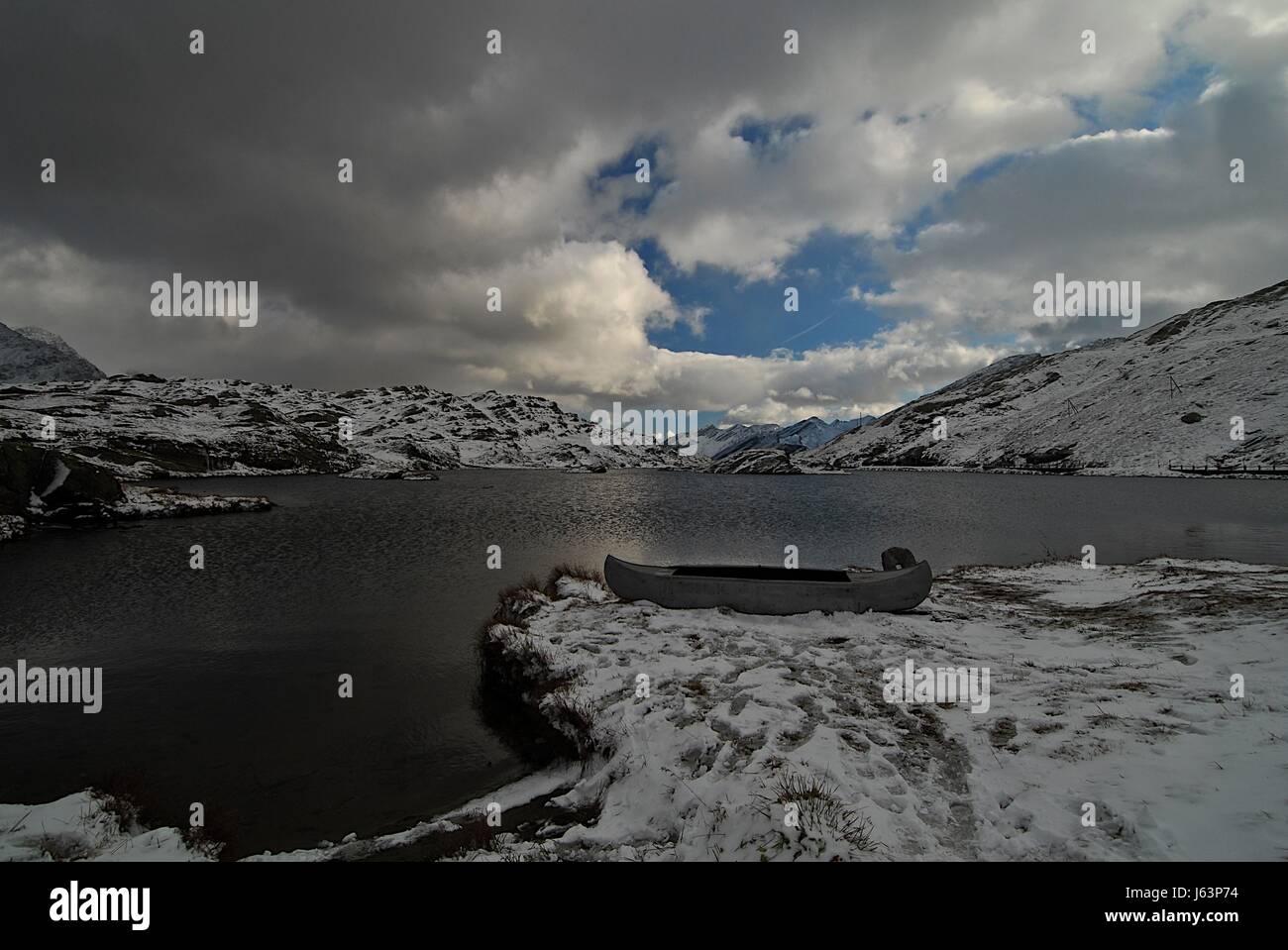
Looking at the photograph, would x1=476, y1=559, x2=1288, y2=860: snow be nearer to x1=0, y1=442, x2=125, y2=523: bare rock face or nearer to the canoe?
the canoe

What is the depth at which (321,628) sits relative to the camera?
70.7 feet

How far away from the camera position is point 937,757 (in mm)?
8992

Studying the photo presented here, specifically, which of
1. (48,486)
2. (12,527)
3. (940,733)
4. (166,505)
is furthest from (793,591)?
(166,505)

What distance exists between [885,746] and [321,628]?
69.0ft

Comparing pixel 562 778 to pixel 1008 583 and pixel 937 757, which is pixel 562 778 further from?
pixel 1008 583

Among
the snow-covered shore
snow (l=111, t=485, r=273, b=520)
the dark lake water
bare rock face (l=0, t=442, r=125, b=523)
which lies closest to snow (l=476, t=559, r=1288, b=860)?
the snow-covered shore

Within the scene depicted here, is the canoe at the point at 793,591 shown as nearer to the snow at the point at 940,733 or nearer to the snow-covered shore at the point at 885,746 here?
the snow at the point at 940,733

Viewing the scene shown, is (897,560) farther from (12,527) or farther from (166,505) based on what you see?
(166,505)

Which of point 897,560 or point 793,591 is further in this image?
point 897,560

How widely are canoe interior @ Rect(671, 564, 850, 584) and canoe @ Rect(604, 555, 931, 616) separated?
0.04m

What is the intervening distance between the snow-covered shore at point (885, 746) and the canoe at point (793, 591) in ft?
3.35

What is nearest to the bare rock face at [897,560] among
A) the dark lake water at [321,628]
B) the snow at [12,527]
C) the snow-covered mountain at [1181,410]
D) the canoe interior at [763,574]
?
the canoe interior at [763,574]
